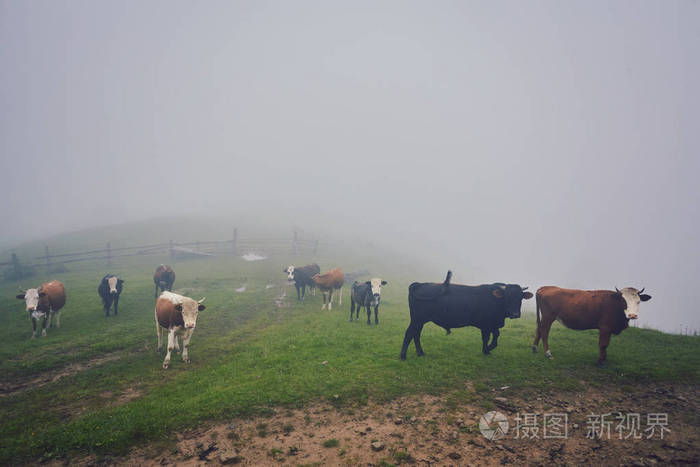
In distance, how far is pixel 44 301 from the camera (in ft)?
45.9

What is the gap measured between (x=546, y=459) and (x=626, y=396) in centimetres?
390

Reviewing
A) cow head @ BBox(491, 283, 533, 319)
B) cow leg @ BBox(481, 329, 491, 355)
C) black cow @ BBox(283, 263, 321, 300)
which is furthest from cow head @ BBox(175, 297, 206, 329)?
black cow @ BBox(283, 263, 321, 300)

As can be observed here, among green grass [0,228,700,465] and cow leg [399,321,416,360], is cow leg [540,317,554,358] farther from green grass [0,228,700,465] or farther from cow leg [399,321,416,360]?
cow leg [399,321,416,360]

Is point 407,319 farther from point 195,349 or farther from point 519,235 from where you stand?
point 519,235

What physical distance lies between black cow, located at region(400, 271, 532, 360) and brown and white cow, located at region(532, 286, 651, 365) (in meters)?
0.96

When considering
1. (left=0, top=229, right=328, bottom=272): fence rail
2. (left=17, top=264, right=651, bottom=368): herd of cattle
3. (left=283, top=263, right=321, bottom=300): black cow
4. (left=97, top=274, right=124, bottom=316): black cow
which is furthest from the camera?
(left=0, top=229, right=328, bottom=272): fence rail

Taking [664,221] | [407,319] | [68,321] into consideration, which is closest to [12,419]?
[68,321]

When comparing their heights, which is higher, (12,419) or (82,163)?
(82,163)

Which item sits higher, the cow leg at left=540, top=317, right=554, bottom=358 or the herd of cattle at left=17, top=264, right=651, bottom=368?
the herd of cattle at left=17, top=264, right=651, bottom=368

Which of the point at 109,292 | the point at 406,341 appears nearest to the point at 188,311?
the point at 406,341

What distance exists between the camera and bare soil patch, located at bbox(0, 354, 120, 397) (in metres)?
9.37

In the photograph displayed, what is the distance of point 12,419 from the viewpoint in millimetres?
7652

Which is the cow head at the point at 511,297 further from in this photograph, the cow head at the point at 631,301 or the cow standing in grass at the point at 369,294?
the cow standing in grass at the point at 369,294

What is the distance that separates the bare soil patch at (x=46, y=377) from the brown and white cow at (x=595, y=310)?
15600 mm
